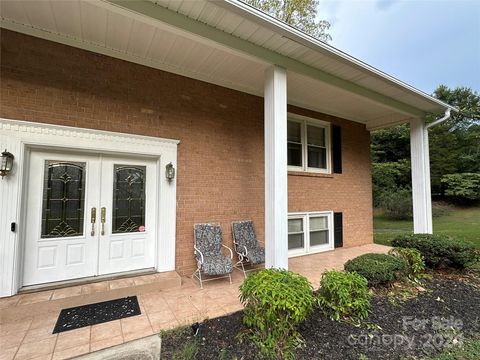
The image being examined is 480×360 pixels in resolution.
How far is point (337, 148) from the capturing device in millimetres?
6938

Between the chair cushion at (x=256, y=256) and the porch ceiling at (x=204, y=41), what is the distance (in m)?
3.35

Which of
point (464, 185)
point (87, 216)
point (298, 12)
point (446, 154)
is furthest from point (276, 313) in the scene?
point (446, 154)

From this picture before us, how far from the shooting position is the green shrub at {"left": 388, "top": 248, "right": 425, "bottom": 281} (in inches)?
167

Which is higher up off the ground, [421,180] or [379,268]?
[421,180]

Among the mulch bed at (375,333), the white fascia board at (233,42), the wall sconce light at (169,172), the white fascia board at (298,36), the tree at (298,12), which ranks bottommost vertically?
the mulch bed at (375,333)

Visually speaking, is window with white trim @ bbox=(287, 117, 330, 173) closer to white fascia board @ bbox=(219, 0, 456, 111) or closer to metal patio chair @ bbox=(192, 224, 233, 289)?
white fascia board @ bbox=(219, 0, 456, 111)

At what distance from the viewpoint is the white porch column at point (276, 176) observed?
142 inches

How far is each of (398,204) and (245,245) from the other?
14.8m

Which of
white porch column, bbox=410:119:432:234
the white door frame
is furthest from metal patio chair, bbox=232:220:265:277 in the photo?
white porch column, bbox=410:119:432:234

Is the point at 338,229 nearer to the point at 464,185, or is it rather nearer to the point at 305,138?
the point at 305,138

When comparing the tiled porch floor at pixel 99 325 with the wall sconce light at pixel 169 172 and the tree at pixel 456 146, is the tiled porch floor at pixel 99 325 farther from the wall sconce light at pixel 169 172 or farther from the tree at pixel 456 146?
the tree at pixel 456 146

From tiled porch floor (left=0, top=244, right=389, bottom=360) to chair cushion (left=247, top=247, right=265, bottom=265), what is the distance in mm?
541

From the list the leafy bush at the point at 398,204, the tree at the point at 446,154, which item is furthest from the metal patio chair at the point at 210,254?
the tree at the point at 446,154

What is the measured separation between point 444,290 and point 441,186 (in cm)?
2029
